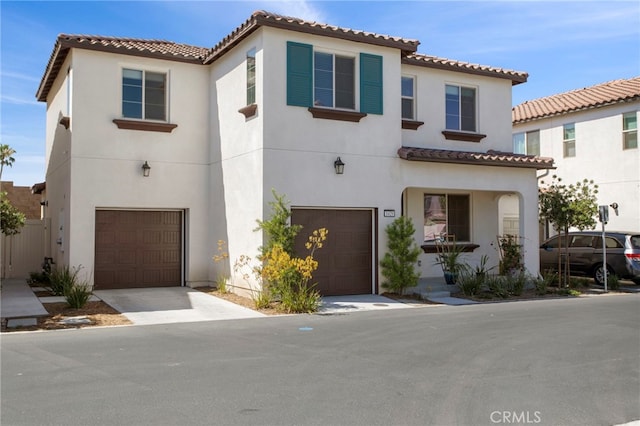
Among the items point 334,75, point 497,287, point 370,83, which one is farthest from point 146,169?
point 497,287

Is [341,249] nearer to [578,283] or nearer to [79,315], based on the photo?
[79,315]

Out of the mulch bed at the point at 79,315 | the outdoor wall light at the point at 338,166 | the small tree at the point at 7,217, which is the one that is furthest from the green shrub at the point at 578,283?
the small tree at the point at 7,217

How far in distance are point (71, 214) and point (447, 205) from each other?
10.6 metres

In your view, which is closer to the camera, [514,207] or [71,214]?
[71,214]

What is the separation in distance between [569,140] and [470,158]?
398 inches

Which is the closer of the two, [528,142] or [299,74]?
[299,74]

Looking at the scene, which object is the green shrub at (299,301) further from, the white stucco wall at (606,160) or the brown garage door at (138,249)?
the white stucco wall at (606,160)

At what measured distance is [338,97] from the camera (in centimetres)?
1455

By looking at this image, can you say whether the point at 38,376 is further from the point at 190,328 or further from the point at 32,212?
the point at 32,212

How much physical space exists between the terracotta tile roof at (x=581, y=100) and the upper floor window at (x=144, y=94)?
1461 cm

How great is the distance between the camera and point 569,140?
23.7m

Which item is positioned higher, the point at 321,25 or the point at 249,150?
the point at 321,25

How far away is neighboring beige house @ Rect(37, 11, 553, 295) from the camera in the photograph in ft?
45.5

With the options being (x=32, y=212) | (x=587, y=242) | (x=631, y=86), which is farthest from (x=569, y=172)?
(x=32, y=212)
